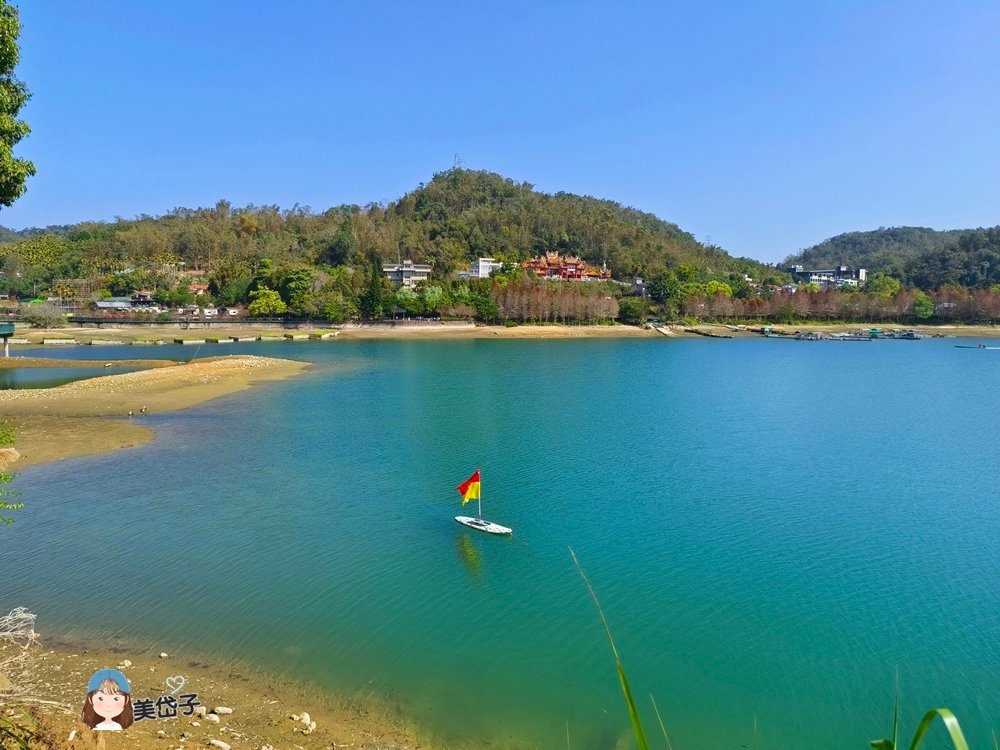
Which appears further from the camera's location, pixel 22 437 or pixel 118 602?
pixel 22 437

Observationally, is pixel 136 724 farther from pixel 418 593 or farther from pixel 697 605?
pixel 697 605

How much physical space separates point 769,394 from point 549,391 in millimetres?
13067

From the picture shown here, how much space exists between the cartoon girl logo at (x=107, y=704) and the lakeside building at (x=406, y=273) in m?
96.9

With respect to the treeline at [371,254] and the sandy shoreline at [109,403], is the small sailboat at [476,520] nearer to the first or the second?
the sandy shoreline at [109,403]

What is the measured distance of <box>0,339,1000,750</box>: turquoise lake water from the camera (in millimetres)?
9953

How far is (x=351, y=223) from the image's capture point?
130750mm

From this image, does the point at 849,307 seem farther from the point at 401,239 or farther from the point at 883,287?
the point at 401,239

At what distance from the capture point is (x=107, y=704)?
7059 millimetres

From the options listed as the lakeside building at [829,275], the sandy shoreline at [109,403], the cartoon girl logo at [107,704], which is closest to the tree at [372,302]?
the sandy shoreline at [109,403]

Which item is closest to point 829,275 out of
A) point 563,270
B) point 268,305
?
point 563,270

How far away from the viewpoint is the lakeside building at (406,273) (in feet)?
340

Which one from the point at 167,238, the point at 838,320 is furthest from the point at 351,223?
the point at 838,320

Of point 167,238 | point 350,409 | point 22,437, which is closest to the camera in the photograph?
point 22,437

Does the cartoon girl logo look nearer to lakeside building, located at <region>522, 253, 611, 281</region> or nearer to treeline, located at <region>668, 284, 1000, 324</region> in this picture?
treeline, located at <region>668, 284, 1000, 324</region>
